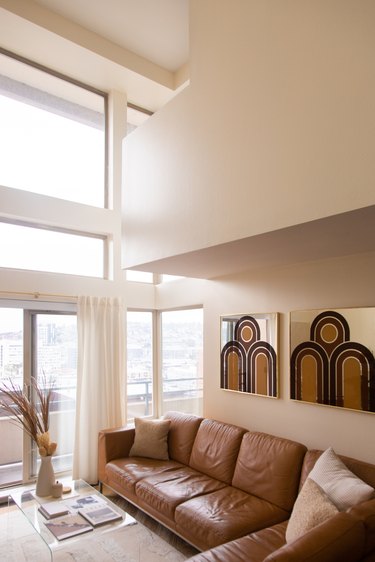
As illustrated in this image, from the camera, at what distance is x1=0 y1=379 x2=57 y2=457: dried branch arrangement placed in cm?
380

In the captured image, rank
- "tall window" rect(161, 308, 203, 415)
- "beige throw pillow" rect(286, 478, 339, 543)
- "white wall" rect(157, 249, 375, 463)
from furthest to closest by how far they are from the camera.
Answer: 1. "tall window" rect(161, 308, 203, 415)
2. "white wall" rect(157, 249, 375, 463)
3. "beige throw pillow" rect(286, 478, 339, 543)

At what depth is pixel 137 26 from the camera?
179 inches

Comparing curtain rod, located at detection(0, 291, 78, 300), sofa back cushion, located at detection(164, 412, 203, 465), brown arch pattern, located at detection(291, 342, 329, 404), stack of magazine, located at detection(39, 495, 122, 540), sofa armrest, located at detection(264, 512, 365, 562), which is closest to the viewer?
sofa armrest, located at detection(264, 512, 365, 562)

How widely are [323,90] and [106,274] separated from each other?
3.53 metres

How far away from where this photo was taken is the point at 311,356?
3.51 metres

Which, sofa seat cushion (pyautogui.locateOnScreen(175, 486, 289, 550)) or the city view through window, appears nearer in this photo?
sofa seat cushion (pyautogui.locateOnScreen(175, 486, 289, 550))

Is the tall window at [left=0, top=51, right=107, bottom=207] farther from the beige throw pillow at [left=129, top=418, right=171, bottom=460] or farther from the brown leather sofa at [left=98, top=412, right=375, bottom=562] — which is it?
the brown leather sofa at [left=98, top=412, right=375, bottom=562]

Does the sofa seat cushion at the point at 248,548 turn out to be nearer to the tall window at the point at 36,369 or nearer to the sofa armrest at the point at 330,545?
the sofa armrest at the point at 330,545

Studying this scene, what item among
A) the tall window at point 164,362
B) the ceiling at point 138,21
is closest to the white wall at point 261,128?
the ceiling at point 138,21

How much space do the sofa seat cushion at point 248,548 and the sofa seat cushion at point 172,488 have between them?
0.76m

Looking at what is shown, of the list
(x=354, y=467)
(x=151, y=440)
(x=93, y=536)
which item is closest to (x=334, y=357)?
(x=354, y=467)

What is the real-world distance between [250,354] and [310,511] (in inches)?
72.8

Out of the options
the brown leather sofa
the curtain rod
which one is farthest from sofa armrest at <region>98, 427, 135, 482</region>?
the curtain rod

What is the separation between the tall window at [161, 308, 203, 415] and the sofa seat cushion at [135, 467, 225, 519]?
122cm
